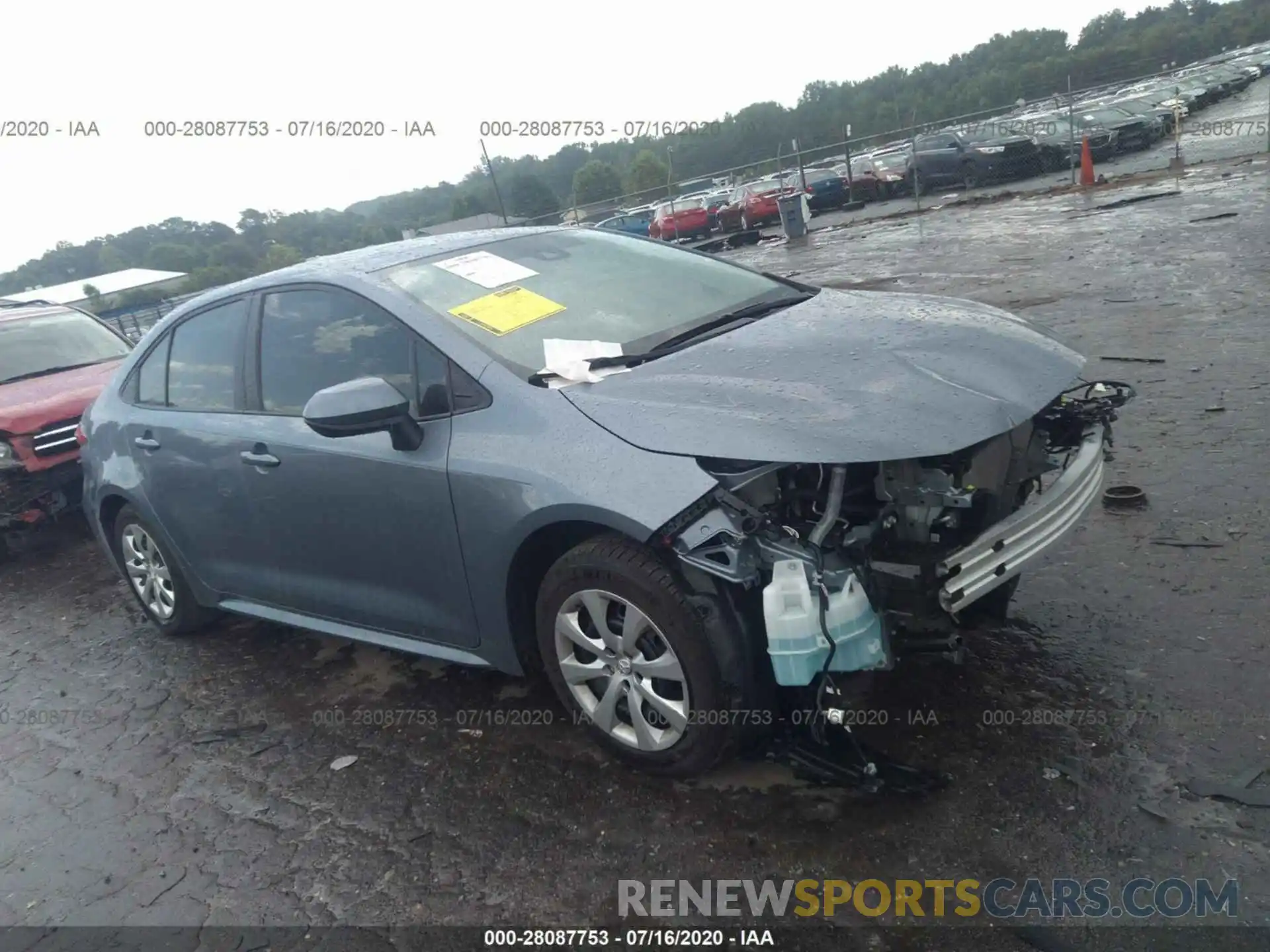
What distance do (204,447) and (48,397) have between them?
3911mm

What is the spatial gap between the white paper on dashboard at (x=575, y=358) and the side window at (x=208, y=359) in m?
1.62

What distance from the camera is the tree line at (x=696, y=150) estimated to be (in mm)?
10297

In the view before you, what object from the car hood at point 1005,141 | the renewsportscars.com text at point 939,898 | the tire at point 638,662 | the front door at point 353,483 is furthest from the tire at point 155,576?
the car hood at point 1005,141

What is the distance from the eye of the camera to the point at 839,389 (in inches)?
111

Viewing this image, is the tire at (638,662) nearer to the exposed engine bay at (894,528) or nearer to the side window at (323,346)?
the exposed engine bay at (894,528)

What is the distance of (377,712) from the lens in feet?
12.5

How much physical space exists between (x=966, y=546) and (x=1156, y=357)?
4398 millimetres

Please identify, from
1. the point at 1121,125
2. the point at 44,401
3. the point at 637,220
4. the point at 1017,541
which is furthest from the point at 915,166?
the point at 1017,541

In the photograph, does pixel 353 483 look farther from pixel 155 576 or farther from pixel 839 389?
pixel 155 576

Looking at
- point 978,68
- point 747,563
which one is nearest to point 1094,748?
point 747,563

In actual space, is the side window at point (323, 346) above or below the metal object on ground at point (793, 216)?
above

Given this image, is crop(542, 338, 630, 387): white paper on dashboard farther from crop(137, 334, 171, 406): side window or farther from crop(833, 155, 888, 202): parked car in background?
crop(833, 155, 888, 202): parked car in background

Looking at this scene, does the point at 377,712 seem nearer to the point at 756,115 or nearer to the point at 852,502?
the point at 852,502

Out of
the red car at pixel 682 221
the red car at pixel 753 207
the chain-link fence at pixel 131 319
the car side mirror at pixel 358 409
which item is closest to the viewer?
the car side mirror at pixel 358 409
